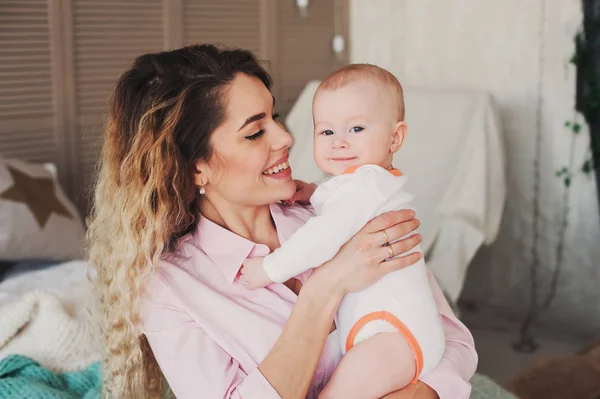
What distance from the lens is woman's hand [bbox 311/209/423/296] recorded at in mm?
1260

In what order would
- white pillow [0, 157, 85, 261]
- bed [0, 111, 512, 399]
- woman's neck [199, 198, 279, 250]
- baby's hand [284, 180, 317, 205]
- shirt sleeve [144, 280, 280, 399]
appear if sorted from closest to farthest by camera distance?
shirt sleeve [144, 280, 280, 399], woman's neck [199, 198, 279, 250], baby's hand [284, 180, 317, 205], bed [0, 111, 512, 399], white pillow [0, 157, 85, 261]

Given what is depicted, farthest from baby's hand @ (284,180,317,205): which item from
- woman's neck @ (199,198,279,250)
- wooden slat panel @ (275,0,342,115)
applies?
wooden slat panel @ (275,0,342,115)

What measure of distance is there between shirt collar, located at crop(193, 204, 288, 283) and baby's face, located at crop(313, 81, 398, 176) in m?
0.21

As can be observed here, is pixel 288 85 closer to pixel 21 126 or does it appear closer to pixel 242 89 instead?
pixel 21 126

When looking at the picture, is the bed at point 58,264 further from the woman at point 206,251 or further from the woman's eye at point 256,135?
the woman's eye at point 256,135

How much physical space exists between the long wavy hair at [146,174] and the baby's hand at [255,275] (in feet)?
0.51

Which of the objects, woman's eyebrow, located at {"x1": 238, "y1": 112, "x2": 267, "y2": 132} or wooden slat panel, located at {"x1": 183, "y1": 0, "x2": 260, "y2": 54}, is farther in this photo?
wooden slat panel, located at {"x1": 183, "y1": 0, "x2": 260, "y2": 54}

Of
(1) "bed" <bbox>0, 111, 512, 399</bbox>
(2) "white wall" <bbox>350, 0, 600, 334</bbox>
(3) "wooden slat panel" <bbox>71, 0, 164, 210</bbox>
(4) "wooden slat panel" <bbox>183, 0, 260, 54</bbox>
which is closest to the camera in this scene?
(1) "bed" <bbox>0, 111, 512, 399</bbox>

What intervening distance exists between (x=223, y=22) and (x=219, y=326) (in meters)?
2.53

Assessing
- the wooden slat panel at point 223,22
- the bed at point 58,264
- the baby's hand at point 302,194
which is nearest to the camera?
the baby's hand at point 302,194

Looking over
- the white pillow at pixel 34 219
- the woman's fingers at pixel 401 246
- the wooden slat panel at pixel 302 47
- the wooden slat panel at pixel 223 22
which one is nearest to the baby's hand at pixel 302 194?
the woman's fingers at pixel 401 246

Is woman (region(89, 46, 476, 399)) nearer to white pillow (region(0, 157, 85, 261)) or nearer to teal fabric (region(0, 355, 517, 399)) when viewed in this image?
teal fabric (region(0, 355, 517, 399))

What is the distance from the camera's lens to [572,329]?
3.43 m

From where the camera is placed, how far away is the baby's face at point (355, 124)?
1.34 metres
